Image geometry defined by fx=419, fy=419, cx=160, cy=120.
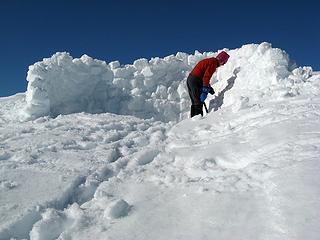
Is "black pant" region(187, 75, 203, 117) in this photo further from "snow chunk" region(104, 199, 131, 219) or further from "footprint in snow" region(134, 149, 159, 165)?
"snow chunk" region(104, 199, 131, 219)

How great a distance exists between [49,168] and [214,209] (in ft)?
8.42

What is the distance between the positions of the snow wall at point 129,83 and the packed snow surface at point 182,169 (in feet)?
0.54

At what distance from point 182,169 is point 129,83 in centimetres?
697

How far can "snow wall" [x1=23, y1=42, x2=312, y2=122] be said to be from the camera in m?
10.3

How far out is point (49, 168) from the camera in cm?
559

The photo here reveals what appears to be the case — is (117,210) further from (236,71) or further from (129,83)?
(129,83)

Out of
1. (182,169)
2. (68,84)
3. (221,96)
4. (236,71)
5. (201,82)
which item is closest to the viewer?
(182,169)

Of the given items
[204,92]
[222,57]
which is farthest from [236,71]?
[204,92]

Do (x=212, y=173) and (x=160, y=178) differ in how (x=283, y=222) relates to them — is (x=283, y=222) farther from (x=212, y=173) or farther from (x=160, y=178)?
(x=160, y=178)

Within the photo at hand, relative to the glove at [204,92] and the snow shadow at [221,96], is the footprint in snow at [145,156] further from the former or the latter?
the snow shadow at [221,96]

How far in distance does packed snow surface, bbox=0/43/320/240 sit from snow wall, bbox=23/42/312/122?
0.54ft

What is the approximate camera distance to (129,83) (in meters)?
12.0

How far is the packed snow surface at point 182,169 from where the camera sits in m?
3.82

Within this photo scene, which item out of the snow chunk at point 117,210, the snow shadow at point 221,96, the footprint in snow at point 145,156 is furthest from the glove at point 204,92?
the snow chunk at point 117,210
